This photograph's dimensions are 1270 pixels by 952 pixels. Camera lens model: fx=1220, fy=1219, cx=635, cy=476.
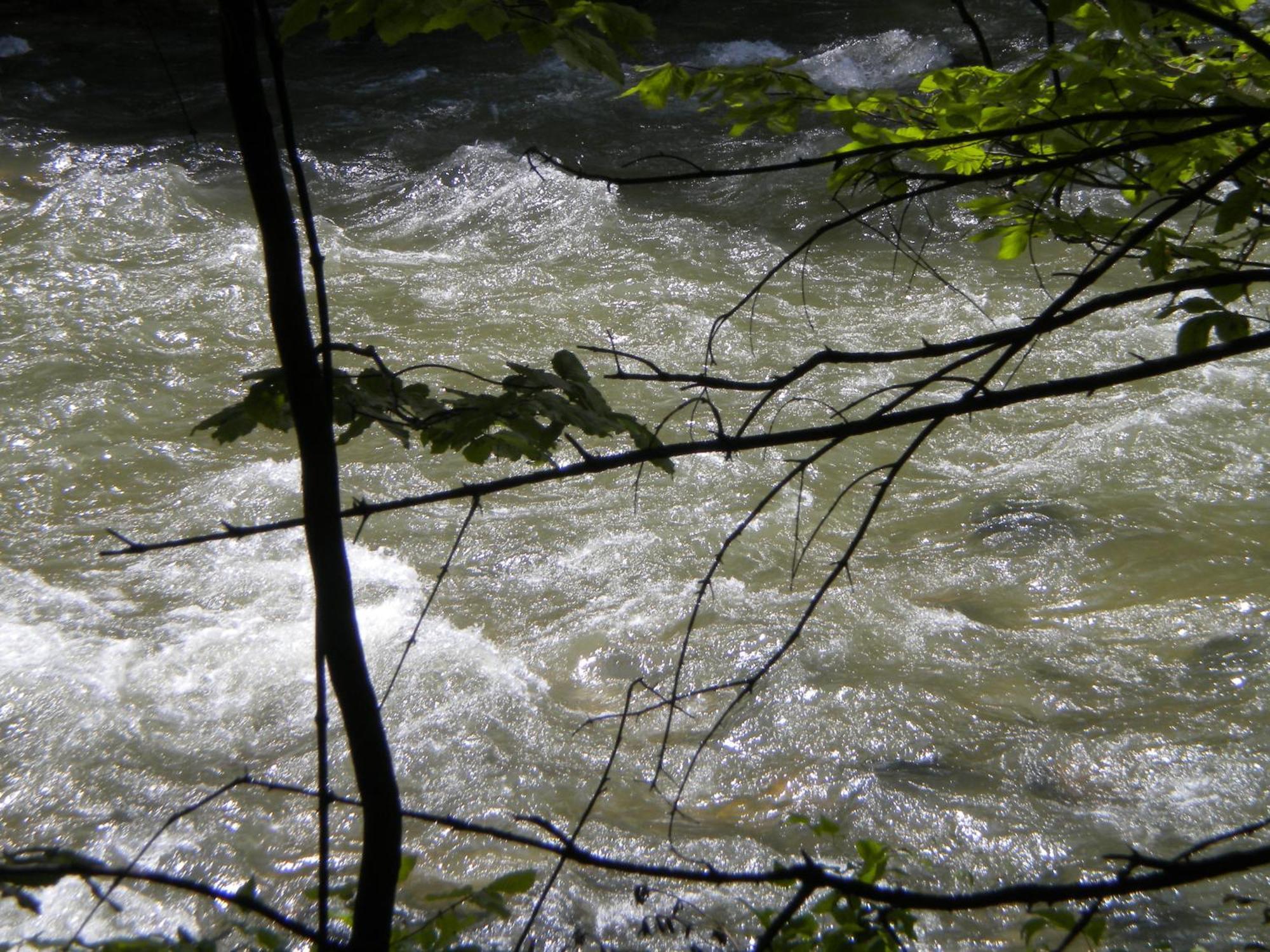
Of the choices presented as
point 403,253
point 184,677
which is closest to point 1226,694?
point 184,677

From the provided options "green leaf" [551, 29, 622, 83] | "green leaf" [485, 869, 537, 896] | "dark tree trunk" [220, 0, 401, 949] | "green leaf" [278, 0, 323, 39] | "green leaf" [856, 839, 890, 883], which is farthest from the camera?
"green leaf" [856, 839, 890, 883]

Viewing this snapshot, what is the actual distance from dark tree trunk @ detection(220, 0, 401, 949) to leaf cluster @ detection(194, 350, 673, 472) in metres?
0.23

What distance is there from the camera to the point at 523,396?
1.50m

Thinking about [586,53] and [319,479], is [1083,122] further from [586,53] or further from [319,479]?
[319,479]

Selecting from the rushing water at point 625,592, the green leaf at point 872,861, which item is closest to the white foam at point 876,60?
the rushing water at point 625,592

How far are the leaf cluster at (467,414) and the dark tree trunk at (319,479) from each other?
23 cm

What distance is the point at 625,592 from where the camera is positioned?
14.9 ft

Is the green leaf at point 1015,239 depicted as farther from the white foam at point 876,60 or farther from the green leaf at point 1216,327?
the white foam at point 876,60

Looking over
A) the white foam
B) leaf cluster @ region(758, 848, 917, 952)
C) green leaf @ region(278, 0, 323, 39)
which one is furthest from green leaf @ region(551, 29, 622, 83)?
the white foam

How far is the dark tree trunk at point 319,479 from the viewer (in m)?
1.02

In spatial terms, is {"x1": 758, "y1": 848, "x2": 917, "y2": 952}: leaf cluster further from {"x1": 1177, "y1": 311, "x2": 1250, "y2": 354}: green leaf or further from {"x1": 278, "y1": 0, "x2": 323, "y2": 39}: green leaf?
{"x1": 278, "y1": 0, "x2": 323, "y2": 39}: green leaf

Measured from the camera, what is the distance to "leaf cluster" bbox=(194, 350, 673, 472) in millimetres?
1409

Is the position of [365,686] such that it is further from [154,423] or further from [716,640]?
[154,423]

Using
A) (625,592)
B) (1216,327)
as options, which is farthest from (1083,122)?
(625,592)
